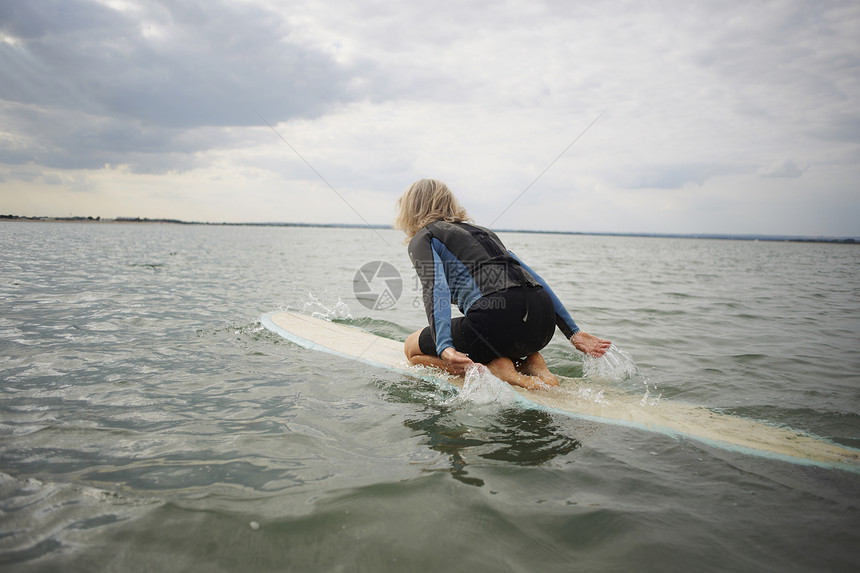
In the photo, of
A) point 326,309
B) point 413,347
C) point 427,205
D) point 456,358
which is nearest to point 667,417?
point 456,358

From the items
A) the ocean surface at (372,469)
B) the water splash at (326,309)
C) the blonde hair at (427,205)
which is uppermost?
the blonde hair at (427,205)

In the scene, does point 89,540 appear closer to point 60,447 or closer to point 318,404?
point 60,447

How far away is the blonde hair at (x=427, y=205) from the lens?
12.3ft

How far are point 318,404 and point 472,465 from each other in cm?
149

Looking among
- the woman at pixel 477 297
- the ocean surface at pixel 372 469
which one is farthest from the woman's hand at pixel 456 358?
the ocean surface at pixel 372 469

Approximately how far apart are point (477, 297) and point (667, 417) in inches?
64.9

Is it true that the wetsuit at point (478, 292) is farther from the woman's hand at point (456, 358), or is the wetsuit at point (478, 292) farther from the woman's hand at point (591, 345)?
the woman's hand at point (591, 345)

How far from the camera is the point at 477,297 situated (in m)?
3.46

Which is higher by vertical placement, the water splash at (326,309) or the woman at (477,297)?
the woman at (477,297)

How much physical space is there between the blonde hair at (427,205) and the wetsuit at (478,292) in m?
0.21

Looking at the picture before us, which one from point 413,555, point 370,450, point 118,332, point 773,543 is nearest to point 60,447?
point 370,450

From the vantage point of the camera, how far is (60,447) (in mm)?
2557
